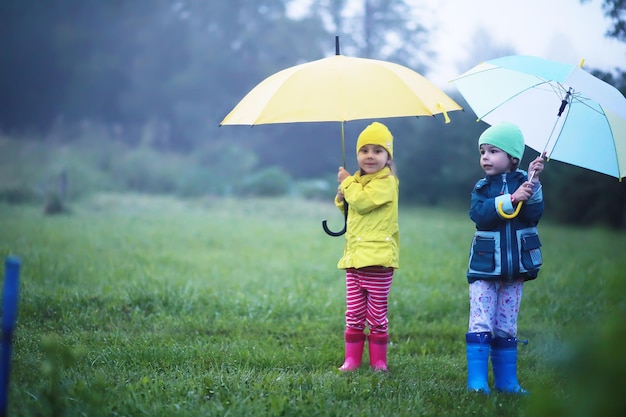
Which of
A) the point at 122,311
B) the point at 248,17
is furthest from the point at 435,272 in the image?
the point at 248,17

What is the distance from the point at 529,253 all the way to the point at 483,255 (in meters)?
0.26

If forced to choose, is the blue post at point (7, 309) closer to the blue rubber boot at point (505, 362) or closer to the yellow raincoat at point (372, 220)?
the yellow raincoat at point (372, 220)

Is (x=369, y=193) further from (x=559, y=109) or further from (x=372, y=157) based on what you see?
(x=559, y=109)

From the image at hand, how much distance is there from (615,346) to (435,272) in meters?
6.35

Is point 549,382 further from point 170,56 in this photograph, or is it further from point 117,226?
point 170,56

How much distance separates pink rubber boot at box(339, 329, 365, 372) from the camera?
4340 millimetres

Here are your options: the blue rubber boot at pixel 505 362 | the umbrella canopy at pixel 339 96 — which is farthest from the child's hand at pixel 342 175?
the blue rubber boot at pixel 505 362

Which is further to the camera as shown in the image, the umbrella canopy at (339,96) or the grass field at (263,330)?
the umbrella canopy at (339,96)

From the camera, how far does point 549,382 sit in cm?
421

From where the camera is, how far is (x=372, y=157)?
166 inches

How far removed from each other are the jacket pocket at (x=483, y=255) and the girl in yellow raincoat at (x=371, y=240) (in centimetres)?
50

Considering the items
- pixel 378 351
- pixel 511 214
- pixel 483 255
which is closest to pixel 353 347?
pixel 378 351

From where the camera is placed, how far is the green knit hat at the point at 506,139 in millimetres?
3862

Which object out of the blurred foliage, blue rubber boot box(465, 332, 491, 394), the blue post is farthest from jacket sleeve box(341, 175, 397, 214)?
the blurred foliage
